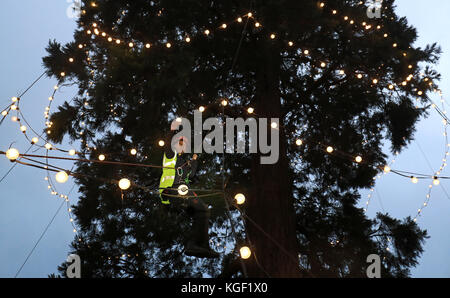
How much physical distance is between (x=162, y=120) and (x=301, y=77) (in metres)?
3.40

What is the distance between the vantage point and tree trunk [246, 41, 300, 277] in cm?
368

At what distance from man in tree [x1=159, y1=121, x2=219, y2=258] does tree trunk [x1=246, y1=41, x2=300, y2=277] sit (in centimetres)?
60

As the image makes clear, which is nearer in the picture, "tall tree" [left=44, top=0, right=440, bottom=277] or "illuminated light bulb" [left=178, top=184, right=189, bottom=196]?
"illuminated light bulb" [left=178, top=184, right=189, bottom=196]

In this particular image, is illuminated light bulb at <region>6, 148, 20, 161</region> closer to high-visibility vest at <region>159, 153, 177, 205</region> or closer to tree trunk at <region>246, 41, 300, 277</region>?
high-visibility vest at <region>159, 153, 177, 205</region>

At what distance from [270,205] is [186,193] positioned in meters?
1.48

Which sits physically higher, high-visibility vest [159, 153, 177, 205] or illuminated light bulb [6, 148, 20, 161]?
high-visibility vest [159, 153, 177, 205]

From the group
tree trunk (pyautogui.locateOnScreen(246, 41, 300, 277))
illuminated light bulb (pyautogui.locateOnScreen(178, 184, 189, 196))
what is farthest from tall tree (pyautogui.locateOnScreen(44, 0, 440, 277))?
illuminated light bulb (pyautogui.locateOnScreen(178, 184, 189, 196))

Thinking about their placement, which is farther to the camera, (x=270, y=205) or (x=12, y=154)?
(x=270, y=205)

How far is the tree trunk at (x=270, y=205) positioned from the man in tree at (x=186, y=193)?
0.60 meters

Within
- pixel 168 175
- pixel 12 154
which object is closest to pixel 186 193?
pixel 168 175

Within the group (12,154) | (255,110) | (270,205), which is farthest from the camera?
(255,110)

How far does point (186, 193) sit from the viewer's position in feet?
10.2

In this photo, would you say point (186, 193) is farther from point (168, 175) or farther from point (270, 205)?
point (270, 205)
